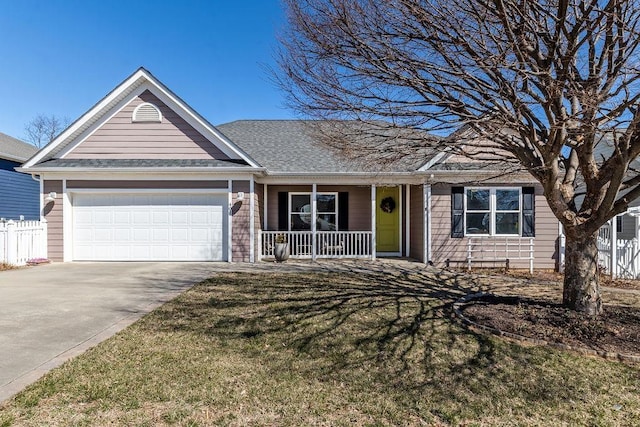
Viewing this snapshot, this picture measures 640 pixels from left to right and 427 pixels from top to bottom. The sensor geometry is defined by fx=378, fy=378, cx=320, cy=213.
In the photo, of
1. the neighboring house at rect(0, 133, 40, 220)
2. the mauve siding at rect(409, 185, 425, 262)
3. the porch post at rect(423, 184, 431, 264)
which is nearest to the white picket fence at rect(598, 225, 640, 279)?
the porch post at rect(423, 184, 431, 264)

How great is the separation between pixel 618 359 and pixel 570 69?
342 cm

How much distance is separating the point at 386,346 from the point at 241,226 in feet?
25.5

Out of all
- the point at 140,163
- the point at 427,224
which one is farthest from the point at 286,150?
the point at 427,224

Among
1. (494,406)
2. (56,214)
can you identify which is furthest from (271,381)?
(56,214)

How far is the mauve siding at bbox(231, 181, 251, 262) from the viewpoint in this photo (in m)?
11.4

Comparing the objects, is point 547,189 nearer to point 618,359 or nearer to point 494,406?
point 618,359

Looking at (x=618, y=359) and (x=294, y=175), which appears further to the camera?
(x=294, y=175)

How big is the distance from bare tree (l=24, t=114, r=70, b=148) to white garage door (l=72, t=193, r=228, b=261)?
34.1 meters

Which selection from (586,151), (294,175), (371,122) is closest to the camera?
(586,151)

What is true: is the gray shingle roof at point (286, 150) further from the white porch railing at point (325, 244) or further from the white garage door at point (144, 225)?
the white garage door at point (144, 225)

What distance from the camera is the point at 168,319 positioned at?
5426 mm

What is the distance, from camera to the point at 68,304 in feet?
20.5

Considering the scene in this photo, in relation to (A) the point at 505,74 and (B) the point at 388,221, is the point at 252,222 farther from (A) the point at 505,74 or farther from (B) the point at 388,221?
(A) the point at 505,74

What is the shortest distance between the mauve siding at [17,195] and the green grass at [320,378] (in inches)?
612
